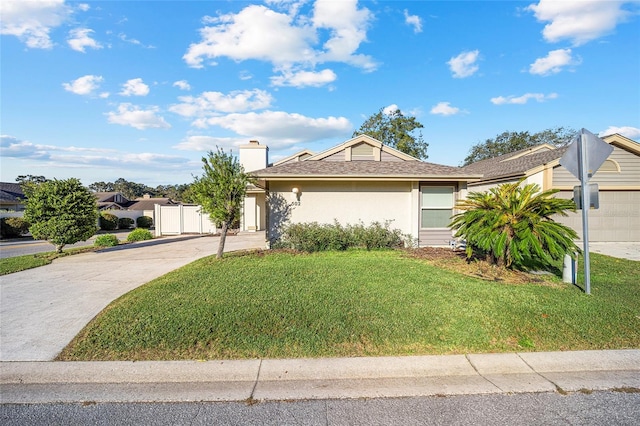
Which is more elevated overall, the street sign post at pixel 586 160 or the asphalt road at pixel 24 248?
the street sign post at pixel 586 160

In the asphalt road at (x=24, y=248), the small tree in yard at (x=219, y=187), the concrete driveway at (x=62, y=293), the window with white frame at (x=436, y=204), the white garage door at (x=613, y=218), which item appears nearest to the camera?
the concrete driveway at (x=62, y=293)

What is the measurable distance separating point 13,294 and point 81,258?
4322 mm

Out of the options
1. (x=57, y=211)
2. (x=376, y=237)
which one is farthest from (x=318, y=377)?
(x=57, y=211)

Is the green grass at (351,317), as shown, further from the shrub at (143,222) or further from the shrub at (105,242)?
the shrub at (143,222)

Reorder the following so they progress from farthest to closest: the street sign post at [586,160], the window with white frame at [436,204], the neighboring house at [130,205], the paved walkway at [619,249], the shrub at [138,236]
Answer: the neighboring house at [130,205]
the shrub at [138,236]
the window with white frame at [436,204]
the paved walkway at [619,249]
the street sign post at [586,160]

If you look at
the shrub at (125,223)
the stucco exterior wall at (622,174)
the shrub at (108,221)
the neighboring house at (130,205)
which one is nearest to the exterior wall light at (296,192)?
the stucco exterior wall at (622,174)

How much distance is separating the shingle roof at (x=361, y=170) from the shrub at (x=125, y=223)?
19.6 metres

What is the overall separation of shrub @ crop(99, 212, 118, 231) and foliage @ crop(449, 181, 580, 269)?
23807mm

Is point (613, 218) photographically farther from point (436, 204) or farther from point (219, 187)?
point (219, 187)

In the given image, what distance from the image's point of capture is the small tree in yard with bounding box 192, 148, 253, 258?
8.71m

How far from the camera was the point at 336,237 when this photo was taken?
10250 millimetres

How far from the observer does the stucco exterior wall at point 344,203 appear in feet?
35.9

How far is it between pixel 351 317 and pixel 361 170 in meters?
7.27

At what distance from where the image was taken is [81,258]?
33.6 ft
